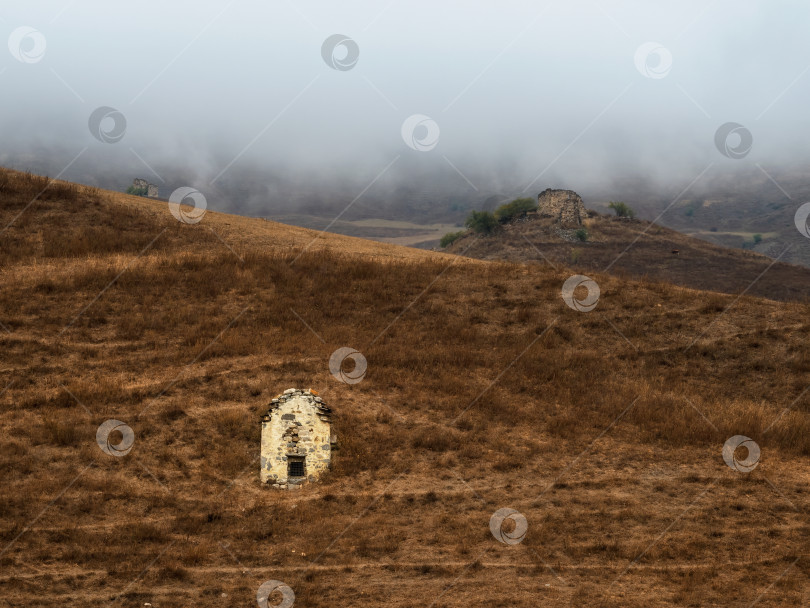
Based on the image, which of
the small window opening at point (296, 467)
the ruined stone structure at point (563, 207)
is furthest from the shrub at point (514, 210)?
the small window opening at point (296, 467)

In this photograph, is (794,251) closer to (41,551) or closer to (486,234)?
(486,234)

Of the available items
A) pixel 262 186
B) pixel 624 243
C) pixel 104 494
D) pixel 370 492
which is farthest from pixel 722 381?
pixel 262 186

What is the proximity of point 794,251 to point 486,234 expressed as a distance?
5578cm

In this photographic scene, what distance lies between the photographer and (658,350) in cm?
2520

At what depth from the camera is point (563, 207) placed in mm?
82875
